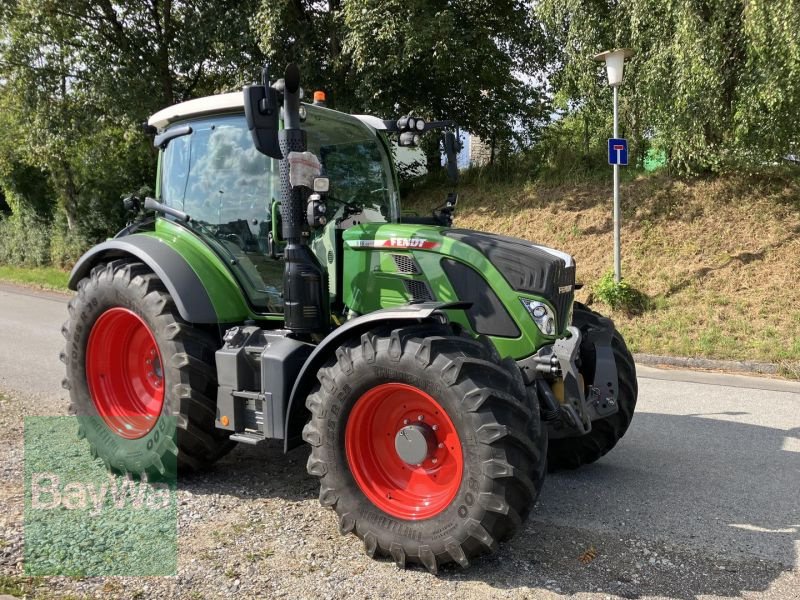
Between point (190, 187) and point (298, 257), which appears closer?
point (298, 257)

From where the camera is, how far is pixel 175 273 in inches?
165

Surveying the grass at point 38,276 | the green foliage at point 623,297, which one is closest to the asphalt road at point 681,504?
the green foliage at point 623,297

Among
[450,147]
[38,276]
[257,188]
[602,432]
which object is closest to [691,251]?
[602,432]

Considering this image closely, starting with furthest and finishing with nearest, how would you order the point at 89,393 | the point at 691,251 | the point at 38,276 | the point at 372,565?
1. the point at 38,276
2. the point at 691,251
3. the point at 89,393
4. the point at 372,565

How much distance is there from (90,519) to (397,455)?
5.62ft

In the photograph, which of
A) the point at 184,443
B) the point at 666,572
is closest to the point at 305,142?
the point at 184,443

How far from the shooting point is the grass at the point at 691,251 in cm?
922

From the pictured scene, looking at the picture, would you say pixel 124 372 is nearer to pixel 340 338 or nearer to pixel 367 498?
pixel 340 338

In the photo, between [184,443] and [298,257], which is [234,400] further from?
[298,257]

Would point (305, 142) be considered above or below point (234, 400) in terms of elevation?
above

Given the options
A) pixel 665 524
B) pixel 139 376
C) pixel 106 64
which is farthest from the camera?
pixel 106 64

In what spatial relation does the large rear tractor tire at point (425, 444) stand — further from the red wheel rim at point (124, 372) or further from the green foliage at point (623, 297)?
the green foliage at point (623, 297)

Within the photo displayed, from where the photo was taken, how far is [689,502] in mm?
4035

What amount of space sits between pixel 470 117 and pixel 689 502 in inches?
538
